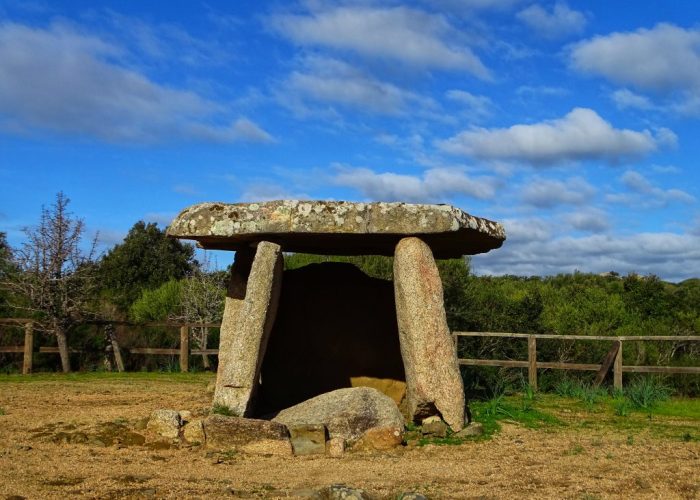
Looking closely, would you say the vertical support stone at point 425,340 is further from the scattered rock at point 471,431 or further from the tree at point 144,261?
the tree at point 144,261

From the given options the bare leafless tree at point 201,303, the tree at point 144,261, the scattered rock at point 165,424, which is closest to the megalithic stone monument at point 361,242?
the scattered rock at point 165,424

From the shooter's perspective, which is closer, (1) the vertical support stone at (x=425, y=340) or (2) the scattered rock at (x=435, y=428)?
(2) the scattered rock at (x=435, y=428)

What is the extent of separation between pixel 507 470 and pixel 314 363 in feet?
13.9

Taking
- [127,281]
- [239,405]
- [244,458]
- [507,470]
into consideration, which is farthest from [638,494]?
[127,281]

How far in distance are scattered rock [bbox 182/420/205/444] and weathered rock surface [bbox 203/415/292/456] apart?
10cm

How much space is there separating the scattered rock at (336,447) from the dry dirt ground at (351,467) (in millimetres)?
85

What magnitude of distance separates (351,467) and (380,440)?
969 mm

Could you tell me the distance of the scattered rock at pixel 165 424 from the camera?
865 cm

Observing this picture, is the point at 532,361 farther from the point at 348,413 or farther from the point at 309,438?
the point at 309,438

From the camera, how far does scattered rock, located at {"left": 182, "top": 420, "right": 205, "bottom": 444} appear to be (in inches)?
333

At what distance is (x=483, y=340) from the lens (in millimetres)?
18516

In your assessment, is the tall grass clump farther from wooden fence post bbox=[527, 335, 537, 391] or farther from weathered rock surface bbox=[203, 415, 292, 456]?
weathered rock surface bbox=[203, 415, 292, 456]

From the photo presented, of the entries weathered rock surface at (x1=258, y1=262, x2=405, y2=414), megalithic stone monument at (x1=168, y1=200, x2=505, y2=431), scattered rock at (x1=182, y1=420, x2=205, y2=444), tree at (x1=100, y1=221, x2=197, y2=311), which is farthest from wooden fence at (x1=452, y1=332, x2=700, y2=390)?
tree at (x1=100, y1=221, x2=197, y2=311)

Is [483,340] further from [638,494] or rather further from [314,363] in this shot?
[638,494]
